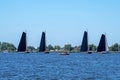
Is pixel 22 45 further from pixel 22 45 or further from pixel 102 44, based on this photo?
pixel 102 44

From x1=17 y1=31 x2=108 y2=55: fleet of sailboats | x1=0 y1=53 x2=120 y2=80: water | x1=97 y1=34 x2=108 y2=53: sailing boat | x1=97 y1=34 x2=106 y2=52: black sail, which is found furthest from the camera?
x1=17 y1=31 x2=108 y2=55: fleet of sailboats

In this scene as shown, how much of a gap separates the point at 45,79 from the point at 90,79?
5.25 metres

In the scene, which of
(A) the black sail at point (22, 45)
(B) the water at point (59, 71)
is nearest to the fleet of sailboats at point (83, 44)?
(A) the black sail at point (22, 45)

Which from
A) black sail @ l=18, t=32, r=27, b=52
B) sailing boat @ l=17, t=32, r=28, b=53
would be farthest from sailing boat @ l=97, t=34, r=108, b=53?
black sail @ l=18, t=32, r=27, b=52

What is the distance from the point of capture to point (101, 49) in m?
174

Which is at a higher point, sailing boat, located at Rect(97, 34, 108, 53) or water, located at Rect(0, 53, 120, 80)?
sailing boat, located at Rect(97, 34, 108, 53)

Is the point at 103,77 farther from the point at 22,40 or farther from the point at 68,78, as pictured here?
the point at 22,40

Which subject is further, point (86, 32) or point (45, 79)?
point (86, 32)

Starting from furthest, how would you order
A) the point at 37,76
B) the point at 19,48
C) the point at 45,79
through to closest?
the point at 19,48
the point at 37,76
the point at 45,79

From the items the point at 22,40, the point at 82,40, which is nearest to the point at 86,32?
the point at 82,40

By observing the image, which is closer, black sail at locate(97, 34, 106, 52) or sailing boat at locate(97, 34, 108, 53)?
sailing boat at locate(97, 34, 108, 53)

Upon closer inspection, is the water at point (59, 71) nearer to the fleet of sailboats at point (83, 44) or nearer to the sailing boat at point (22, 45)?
the sailing boat at point (22, 45)

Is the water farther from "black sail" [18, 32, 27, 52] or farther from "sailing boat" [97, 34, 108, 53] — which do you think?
"sailing boat" [97, 34, 108, 53]

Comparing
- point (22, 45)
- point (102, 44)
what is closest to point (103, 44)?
point (102, 44)
